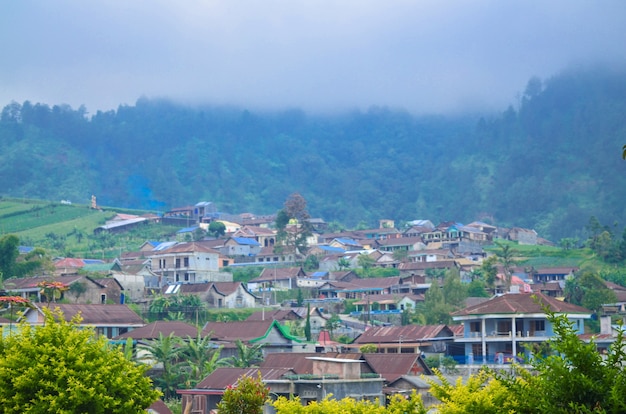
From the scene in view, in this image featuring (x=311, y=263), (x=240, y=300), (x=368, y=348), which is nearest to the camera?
(x=368, y=348)

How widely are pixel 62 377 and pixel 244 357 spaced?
22.7m

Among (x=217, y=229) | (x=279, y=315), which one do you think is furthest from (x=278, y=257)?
(x=279, y=315)

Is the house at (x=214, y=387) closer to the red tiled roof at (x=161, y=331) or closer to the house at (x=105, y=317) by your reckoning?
the red tiled roof at (x=161, y=331)

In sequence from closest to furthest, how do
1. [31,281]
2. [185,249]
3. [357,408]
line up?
[357,408]
[31,281]
[185,249]

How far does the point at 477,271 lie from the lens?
260 ft

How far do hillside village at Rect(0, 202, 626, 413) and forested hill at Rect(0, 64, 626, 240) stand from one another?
44.5m

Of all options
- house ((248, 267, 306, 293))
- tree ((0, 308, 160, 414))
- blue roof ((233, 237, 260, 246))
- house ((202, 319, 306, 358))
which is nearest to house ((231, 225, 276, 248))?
blue roof ((233, 237, 260, 246))

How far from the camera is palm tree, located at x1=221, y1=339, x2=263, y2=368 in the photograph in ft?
143

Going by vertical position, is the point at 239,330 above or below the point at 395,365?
above

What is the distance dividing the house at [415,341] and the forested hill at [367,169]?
89.9 meters

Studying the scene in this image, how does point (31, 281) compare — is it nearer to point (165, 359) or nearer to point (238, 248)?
point (165, 359)

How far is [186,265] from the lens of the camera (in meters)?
75.6

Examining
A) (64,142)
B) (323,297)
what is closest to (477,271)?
(323,297)

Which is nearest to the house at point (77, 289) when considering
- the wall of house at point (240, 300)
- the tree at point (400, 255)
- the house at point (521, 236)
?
the wall of house at point (240, 300)
